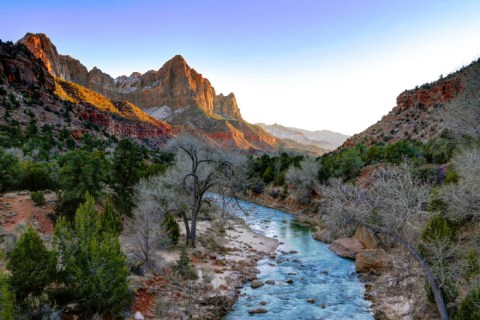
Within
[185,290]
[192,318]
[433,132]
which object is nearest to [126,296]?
[192,318]

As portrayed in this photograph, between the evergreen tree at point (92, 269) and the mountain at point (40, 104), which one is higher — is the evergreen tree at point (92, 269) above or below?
below

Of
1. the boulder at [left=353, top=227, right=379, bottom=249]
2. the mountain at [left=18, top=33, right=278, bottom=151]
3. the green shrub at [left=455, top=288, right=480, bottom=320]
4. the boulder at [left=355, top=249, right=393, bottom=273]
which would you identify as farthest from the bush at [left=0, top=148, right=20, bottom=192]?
the mountain at [left=18, top=33, right=278, bottom=151]

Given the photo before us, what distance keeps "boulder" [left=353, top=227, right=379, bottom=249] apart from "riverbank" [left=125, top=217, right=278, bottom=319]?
639cm

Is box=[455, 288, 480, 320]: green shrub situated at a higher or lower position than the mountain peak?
lower

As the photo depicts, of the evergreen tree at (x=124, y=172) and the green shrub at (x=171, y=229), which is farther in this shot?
the evergreen tree at (x=124, y=172)

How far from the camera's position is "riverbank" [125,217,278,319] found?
1238 centimetres

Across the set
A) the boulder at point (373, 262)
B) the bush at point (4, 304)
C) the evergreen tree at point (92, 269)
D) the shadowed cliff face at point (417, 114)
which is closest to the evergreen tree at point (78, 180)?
the evergreen tree at point (92, 269)

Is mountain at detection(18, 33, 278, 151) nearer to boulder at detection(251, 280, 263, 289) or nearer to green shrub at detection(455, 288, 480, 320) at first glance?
boulder at detection(251, 280, 263, 289)

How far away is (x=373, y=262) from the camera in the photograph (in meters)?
19.0

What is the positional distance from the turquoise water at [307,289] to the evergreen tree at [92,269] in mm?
4829

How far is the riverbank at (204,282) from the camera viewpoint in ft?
40.6

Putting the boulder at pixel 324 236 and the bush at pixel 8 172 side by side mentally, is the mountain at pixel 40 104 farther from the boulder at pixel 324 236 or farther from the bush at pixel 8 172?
the boulder at pixel 324 236

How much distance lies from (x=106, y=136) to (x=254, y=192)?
1288 inches

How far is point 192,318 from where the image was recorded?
473 inches
